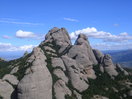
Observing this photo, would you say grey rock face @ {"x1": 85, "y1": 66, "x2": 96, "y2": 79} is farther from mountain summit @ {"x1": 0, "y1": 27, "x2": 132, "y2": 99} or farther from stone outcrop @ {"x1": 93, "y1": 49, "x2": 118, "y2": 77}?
stone outcrop @ {"x1": 93, "y1": 49, "x2": 118, "y2": 77}

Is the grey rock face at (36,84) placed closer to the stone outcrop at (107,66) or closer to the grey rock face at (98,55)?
the stone outcrop at (107,66)

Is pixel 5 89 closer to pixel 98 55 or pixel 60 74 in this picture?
pixel 60 74

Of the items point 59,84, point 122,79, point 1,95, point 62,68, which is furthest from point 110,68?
point 1,95

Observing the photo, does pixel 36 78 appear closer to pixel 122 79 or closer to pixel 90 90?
pixel 90 90

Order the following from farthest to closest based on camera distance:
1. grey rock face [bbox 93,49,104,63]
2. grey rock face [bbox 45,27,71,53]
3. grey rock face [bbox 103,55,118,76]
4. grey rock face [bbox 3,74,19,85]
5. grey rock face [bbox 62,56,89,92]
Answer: grey rock face [bbox 45,27,71,53]
grey rock face [bbox 93,49,104,63]
grey rock face [bbox 103,55,118,76]
grey rock face [bbox 62,56,89,92]
grey rock face [bbox 3,74,19,85]

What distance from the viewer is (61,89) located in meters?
113

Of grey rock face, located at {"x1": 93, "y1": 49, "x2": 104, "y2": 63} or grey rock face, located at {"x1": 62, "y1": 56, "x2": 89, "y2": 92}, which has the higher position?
grey rock face, located at {"x1": 93, "y1": 49, "x2": 104, "y2": 63}

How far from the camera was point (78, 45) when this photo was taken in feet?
527

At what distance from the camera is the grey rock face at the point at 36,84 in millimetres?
104062

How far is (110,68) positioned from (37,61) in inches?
2258

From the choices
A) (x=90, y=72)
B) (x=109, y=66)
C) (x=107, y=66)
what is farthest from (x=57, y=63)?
(x=109, y=66)

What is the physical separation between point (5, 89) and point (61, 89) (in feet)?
83.4

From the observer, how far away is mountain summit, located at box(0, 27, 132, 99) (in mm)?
107688

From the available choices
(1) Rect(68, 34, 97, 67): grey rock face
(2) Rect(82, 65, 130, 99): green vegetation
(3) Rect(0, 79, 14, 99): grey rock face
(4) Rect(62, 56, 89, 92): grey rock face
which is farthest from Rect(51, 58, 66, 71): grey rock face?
(3) Rect(0, 79, 14, 99): grey rock face
